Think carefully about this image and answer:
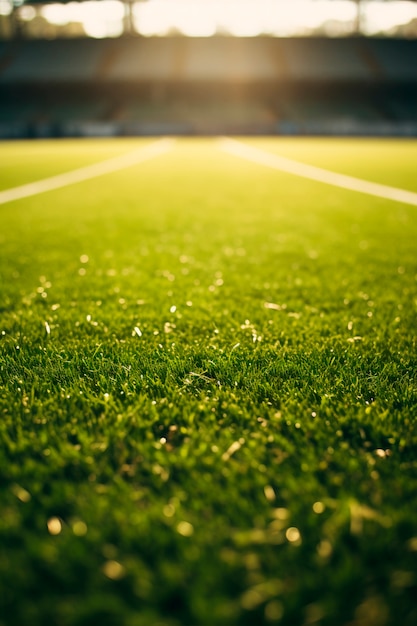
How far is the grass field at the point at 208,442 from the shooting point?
2.77 ft

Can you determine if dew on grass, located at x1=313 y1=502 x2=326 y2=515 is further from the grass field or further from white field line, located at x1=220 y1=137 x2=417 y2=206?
white field line, located at x1=220 y1=137 x2=417 y2=206

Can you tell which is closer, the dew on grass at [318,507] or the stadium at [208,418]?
the stadium at [208,418]

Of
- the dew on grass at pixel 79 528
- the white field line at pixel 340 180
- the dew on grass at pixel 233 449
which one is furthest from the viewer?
the white field line at pixel 340 180

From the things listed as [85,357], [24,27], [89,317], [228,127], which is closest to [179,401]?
[85,357]

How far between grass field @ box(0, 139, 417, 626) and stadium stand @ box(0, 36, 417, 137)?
32.9 meters

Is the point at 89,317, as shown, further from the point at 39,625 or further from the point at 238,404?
the point at 39,625

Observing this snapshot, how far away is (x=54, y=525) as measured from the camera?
979 mm

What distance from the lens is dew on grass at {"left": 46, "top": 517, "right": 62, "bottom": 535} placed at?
0.96 meters

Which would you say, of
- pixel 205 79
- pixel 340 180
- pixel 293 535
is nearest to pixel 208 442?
pixel 293 535

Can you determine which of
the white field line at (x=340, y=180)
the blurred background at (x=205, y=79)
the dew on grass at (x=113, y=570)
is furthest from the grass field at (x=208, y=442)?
the blurred background at (x=205, y=79)

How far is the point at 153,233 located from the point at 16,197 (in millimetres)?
2776

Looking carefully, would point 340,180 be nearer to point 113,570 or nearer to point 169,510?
point 169,510

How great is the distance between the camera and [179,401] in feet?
4.81

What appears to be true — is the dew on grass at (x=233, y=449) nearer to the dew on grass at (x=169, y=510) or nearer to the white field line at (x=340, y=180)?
the dew on grass at (x=169, y=510)
